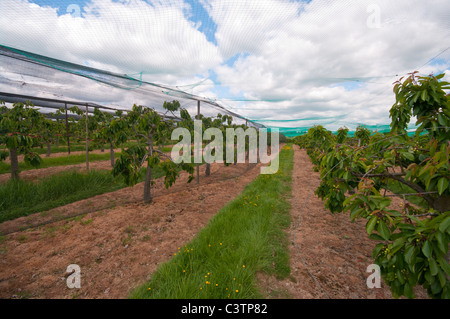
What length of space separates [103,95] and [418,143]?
6.05m

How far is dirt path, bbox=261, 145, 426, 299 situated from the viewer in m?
1.91

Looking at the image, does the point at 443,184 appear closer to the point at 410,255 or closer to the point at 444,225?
the point at 444,225

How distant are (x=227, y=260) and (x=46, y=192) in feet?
14.5

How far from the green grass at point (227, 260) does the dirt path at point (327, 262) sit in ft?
0.52

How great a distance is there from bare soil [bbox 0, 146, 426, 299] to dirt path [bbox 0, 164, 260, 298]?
0.4 inches

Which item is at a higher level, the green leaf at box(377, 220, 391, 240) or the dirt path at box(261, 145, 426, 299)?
the green leaf at box(377, 220, 391, 240)

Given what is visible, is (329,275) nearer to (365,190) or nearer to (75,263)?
(365,190)

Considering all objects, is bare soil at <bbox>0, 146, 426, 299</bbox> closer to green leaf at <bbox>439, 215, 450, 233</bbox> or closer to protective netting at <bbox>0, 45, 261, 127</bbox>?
green leaf at <bbox>439, 215, 450, 233</bbox>

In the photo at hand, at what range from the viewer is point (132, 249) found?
2551 millimetres

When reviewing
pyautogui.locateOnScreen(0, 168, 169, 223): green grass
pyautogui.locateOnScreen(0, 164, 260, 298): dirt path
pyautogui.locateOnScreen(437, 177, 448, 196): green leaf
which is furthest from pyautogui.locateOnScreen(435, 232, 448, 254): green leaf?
pyautogui.locateOnScreen(0, 168, 169, 223): green grass

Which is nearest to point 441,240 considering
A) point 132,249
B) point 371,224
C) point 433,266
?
point 433,266

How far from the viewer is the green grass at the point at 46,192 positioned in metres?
3.43
